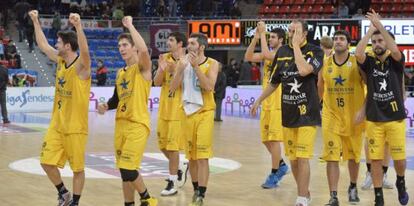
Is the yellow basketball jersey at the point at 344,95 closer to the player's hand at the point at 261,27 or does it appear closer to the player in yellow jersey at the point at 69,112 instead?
the player's hand at the point at 261,27

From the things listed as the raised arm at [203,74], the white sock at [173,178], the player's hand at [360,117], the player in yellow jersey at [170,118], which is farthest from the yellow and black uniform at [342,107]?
the white sock at [173,178]

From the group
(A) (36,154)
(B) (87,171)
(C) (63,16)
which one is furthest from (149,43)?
(B) (87,171)

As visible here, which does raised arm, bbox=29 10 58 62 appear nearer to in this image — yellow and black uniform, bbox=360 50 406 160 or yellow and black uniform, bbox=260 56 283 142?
yellow and black uniform, bbox=260 56 283 142

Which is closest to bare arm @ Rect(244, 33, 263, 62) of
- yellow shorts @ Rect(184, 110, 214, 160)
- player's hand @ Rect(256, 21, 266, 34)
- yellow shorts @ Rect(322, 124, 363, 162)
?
player's hand @ Rect(256, 21, 266, 34)

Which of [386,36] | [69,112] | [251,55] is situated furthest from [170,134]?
[386,36]

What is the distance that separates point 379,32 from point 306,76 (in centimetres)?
93

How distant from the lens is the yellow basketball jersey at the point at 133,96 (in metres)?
8.67

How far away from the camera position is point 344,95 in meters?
9.57

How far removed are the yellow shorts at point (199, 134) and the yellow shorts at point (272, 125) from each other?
5.60ft

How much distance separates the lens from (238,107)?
25422 mm

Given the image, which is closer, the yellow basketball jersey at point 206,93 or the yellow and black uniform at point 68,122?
the yellow and black uniform at point 68,122

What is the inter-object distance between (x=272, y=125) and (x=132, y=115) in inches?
124

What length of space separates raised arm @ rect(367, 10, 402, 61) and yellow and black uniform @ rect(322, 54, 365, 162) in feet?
1.74

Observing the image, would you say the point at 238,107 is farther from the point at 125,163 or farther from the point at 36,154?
the point at 125,163
